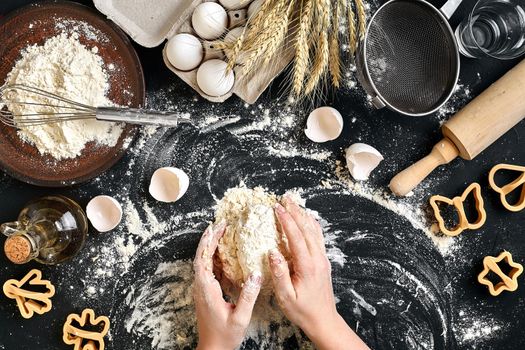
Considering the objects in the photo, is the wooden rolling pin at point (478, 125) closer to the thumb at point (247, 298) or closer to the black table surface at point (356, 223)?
the black table surface at point (356, 223)

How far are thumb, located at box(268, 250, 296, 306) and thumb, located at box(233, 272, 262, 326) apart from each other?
41 mm

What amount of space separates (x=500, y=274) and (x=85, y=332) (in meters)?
1.12

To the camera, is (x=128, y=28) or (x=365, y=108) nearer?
(x=128, y=28)

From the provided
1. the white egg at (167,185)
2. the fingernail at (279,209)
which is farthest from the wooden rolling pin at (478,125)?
the white egg at (167,185)

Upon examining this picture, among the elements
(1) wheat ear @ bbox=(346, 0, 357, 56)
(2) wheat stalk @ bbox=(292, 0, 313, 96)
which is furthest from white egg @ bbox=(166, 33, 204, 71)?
(1) wheat ear @ bbox=(346, 0, 357, 56)

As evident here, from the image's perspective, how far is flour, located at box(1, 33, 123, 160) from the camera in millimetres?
1336

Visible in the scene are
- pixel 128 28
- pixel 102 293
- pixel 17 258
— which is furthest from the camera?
pixel 102 293

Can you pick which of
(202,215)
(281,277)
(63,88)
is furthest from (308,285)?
(63,88)

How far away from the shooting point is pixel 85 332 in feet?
4.64

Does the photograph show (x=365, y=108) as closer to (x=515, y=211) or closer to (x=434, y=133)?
(x=434, y=133)

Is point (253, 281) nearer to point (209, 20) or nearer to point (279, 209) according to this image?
point (279, 209)

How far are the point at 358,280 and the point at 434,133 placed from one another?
46cm

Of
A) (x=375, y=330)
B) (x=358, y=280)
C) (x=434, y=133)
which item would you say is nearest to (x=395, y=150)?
(x=434, y=133)

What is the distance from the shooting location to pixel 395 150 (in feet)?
4.88
